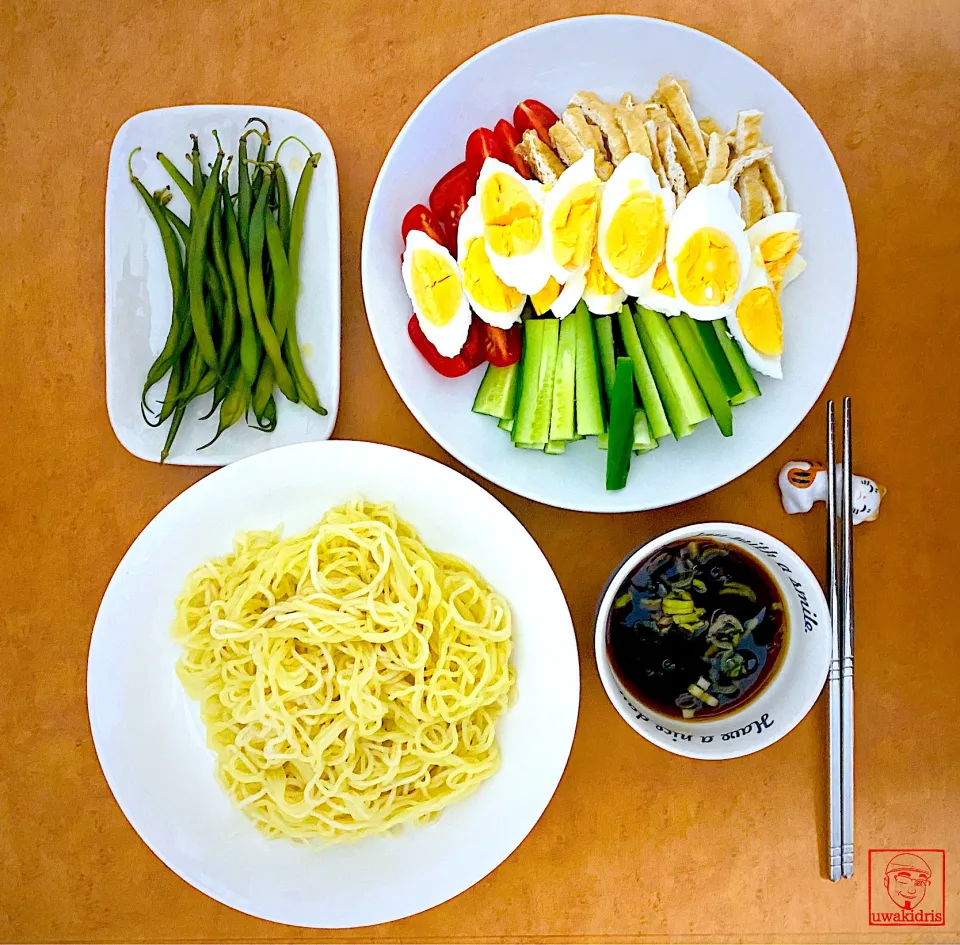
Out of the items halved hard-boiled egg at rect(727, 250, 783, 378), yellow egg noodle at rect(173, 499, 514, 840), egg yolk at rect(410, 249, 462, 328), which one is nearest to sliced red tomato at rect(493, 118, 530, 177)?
egg yolk at rect(410, 249, 462, 328)

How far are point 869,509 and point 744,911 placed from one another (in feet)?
2.67

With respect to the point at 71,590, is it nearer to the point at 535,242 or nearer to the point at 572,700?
the point at 572,700

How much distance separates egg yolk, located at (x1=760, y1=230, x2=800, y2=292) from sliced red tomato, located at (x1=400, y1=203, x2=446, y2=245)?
0.55 metres

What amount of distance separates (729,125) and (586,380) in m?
0.56

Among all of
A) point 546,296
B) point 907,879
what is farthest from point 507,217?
point 907,879

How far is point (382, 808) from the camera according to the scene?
138 centimetres

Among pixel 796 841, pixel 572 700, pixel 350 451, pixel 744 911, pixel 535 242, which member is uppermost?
pixel 535 242

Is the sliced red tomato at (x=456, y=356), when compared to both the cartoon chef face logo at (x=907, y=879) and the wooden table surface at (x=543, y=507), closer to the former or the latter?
the wooden table surface at (x=543, y=507)

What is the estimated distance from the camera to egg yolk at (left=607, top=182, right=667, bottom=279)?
133 cm

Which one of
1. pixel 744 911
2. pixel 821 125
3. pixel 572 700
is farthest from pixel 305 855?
pixel 821 125

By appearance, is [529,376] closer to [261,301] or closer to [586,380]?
[586,380]

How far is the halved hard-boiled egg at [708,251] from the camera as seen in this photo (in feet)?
4.34

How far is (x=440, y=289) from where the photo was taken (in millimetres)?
1386

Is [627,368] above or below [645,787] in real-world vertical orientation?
above
